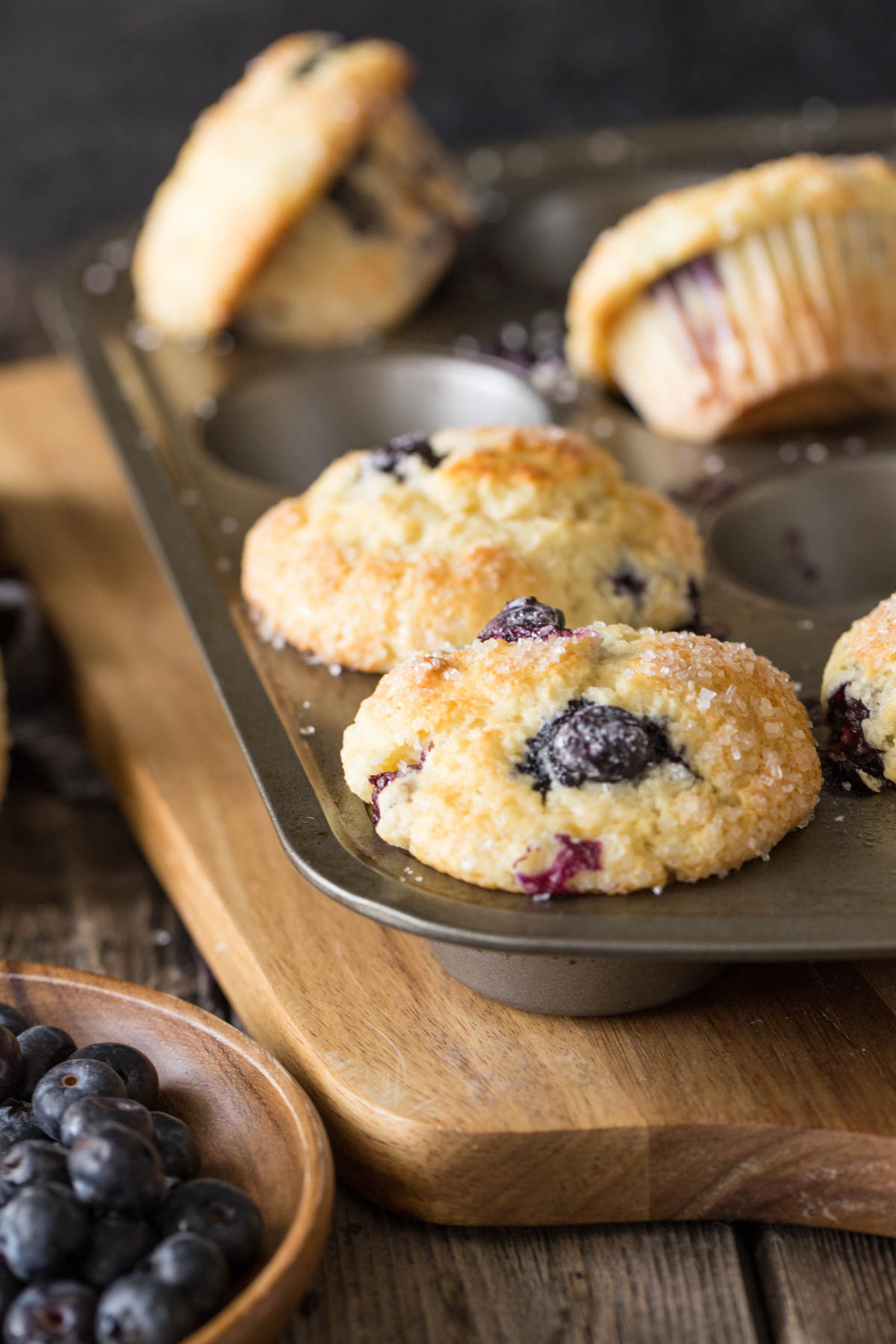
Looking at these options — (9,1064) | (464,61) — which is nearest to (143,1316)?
(9,1064)

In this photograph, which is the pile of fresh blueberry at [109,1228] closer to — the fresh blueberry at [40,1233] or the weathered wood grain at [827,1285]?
the fresh blueberry at [40,1233]

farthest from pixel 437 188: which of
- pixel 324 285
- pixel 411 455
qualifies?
pixel 411 455

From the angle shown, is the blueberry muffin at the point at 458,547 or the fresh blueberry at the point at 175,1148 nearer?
the fresh blueberry at the point at 175,1148

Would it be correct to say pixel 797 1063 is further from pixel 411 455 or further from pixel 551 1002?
pixel 411 455

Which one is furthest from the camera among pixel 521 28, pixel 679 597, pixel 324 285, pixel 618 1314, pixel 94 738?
pixel 521 28

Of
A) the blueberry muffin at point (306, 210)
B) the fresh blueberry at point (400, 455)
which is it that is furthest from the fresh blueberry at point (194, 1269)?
the blueberry muffin at point (306, 210)

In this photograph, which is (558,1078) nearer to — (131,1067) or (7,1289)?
(131,1067)
